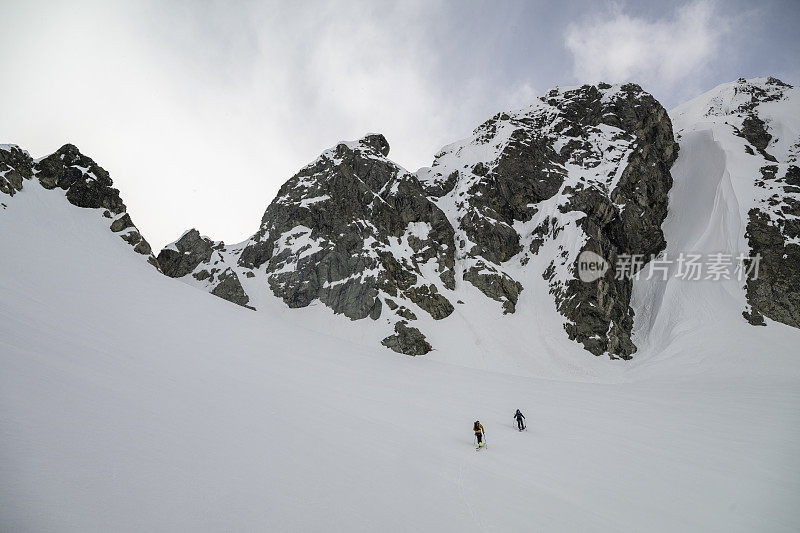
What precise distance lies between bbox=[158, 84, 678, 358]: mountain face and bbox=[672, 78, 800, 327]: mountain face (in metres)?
9.90

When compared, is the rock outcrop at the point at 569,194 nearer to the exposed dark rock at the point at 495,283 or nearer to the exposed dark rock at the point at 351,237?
the exposed dark rock at the point at 495,283

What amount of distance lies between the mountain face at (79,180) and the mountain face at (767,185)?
77.9 meters

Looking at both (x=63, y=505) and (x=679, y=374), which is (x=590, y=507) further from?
(x=679, y=374)

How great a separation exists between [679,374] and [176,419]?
44592 mm

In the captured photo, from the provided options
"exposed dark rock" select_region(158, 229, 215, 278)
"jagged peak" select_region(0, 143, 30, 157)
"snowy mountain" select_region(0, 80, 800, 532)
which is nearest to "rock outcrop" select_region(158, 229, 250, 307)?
"exposed dark rock" select_region(158, 229, 215, 278)

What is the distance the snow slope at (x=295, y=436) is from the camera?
565cm

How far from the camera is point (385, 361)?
3139cm

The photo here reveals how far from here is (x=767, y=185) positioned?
5053 cm

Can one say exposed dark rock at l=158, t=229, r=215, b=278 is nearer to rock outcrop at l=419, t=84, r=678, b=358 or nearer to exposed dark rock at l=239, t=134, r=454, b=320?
exposed dark rock at l=239, t=134, r=454, b=320

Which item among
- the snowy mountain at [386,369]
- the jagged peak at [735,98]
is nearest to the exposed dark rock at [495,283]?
the snowy mountain at [386,369]

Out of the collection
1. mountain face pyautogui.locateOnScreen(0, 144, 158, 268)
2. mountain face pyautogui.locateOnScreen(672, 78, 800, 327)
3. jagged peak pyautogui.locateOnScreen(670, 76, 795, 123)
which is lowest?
mountain face pyautogui.locateOnScreen(0, 144, 158, 268)

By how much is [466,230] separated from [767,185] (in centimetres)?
4671

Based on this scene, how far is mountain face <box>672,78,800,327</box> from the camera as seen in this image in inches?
1617

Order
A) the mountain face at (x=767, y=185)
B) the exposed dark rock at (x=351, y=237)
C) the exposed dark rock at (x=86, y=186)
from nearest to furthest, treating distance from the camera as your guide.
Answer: the exposed dark rock at (x=86, y=186) → the mountain face at (x=767, y=185) → the exposed dark rock at (x=351, y=237)
